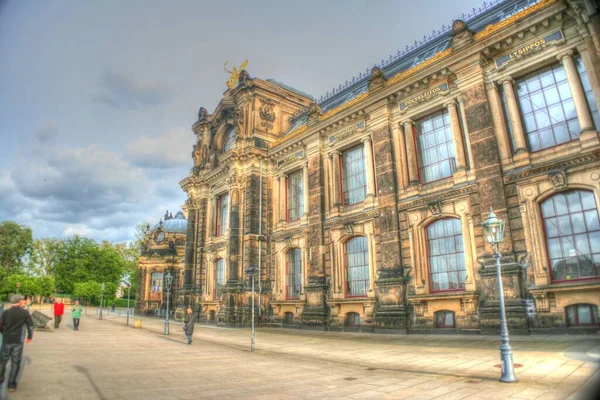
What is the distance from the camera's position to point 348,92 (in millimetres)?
26984

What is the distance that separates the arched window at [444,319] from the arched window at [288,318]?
1000 centimetres

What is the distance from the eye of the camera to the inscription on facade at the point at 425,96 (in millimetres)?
17203

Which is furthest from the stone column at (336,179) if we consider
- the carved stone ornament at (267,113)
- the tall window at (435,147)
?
the carved stone ornament at (267,113)

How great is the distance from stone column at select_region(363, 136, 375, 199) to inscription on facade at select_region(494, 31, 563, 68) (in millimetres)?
7238

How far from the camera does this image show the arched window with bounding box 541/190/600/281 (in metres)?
12.2

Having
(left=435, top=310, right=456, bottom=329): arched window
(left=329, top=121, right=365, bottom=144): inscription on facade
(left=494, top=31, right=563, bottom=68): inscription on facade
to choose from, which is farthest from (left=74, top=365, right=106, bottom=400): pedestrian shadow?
(left=494, top=31, right=563, bottom=68): inscription on facade

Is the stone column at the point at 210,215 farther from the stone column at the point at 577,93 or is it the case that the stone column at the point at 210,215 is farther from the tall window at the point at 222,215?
the stone column at the point at 577,93

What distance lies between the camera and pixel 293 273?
24.2 metres

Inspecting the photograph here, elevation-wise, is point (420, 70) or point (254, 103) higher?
point (254, 103)

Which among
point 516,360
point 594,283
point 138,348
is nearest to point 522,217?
point 594,283

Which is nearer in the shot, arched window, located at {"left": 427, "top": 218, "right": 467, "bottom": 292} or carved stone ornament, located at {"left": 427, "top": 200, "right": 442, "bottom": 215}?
arched window, located at {"left": 427, "top": 218, "right": 467, "bottom": 292}

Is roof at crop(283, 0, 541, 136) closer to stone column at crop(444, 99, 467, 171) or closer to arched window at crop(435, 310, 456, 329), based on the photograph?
stone column at crop(444, 99, 467, 171)

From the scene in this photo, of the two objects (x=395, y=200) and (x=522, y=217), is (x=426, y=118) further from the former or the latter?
(x=522, y=217)

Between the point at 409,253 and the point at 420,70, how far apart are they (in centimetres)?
891
